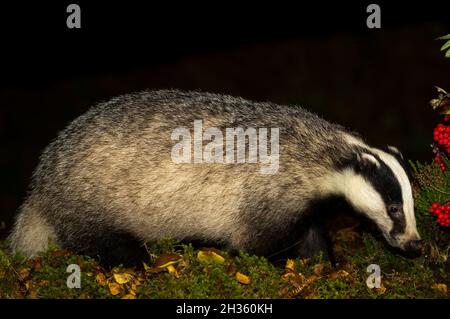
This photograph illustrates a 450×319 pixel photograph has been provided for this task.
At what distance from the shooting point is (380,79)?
1756 centimetres

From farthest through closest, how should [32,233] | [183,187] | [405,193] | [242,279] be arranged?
[32,233]
[183,187]
[405,193]
[242,279]

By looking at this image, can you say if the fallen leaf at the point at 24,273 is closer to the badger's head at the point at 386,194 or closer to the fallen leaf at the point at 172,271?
the fallen leaf at the point at 172,271

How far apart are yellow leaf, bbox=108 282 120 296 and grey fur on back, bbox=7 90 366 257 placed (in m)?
0.94

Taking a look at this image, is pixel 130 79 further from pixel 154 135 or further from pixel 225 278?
pixel 225 278

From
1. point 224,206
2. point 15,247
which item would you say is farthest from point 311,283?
point 15,247

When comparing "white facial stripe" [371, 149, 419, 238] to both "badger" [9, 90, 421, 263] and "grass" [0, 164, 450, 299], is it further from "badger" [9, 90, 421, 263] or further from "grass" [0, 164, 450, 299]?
"grass" [0, 164, 450, 299]

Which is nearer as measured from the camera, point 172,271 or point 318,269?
point 172,271

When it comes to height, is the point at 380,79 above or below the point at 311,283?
above

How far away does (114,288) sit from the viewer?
5531mm

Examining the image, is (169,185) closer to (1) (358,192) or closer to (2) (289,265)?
(2) (289,265)

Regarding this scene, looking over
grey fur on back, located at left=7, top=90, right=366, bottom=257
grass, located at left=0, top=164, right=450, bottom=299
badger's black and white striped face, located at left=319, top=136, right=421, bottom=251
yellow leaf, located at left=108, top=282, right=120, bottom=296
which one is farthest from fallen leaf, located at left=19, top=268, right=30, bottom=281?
badger's black and white striped face, located at left=319, top=136, right=421, bottom=251

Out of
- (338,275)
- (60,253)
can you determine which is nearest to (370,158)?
(338,275)

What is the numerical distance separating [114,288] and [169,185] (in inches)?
51.5

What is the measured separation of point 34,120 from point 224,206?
1185 cm
